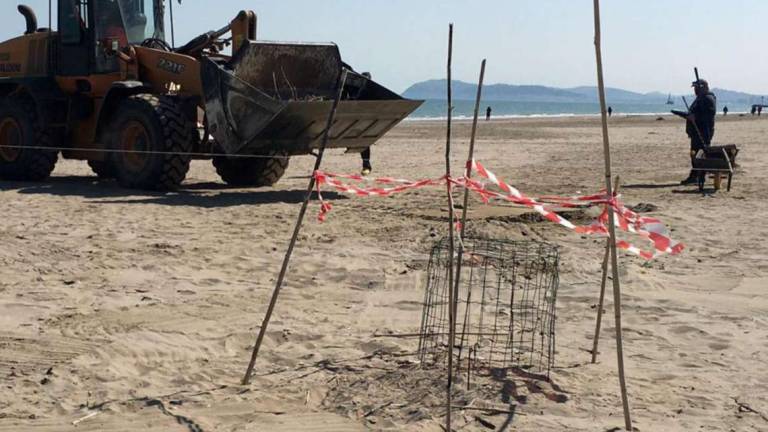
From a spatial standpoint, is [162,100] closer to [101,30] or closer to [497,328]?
[101,30]

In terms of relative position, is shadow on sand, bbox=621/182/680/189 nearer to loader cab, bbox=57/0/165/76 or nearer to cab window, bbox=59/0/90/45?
loader cab, bbox=57/0/165/76

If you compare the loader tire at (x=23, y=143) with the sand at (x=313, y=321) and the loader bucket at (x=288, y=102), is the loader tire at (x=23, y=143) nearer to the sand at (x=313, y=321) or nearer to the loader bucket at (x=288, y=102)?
the sand at (x=313, y=321)

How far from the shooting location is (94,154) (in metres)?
14.4

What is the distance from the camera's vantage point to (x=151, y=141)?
43.4 feet

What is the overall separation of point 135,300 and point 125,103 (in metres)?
6.77

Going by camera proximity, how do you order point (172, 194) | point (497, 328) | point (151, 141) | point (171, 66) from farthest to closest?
point (171, 66) < point (172, 194) < point (151, 141) < point (497, 328)

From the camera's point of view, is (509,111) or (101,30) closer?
(101,30)

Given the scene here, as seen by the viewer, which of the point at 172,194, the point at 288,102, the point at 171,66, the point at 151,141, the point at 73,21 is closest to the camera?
the point at 288,102

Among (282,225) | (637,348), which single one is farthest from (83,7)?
(637,348)

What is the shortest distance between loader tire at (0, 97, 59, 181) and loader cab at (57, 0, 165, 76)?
82 centimetres

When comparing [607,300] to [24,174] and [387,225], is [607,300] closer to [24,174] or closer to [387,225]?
[387,225]

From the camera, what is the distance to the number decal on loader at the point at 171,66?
13.6 metres

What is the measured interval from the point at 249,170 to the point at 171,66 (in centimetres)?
192

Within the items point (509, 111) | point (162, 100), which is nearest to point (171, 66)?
point (162, 100)
